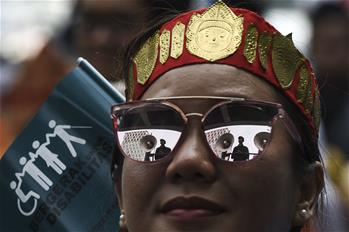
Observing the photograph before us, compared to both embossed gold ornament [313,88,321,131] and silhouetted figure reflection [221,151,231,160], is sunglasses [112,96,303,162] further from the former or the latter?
embossed gold ornament [313,88,321,131]

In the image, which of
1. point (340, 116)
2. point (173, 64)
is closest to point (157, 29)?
point (173, 64)

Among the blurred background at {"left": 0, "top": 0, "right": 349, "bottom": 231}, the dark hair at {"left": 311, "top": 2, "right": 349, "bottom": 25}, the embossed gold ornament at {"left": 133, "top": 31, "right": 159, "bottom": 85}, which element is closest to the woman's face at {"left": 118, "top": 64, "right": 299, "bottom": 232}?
the embossed gold ornament at {"left": 133, "top": 31, "right": 159, "bottom": 85}

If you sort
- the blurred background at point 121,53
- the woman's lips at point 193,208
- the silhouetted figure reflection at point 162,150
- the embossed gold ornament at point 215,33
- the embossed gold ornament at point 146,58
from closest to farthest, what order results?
the woman's lips at point 193,208 → the silhouetted figure reflection at point 162,150 → the embossed gold ornament at point 215,33 → the embossed gold ornament at point 146,58 → the blurred background at point 121,53

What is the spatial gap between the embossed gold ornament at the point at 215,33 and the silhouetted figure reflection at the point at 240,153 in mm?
271

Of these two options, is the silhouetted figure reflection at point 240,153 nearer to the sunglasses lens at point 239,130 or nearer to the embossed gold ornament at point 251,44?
the sunglasses lens at point 239,130

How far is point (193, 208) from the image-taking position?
9.25 ft

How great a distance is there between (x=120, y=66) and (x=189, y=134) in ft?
2.11

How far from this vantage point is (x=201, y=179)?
283cm

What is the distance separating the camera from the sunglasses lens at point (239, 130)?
2.88 meters

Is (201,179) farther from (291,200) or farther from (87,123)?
(87,123)

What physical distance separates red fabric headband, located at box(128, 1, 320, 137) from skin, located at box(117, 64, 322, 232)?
0.03 metres

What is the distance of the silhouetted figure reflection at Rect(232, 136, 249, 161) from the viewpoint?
2.88 m

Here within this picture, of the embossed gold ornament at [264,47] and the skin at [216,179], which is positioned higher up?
the embossed gold ornament at [264,47]

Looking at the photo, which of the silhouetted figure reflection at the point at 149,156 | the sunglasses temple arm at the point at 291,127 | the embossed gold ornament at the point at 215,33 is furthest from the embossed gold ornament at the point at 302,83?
the silhouetted figure reflection at the point at 149,156
